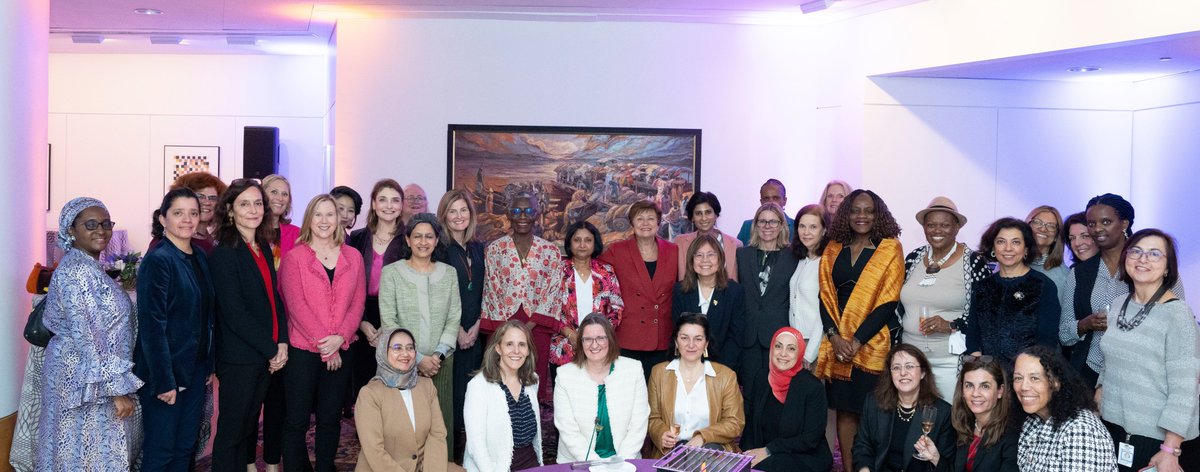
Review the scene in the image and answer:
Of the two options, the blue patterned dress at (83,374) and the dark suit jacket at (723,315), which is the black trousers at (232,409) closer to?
the blue patterned dress at (83,374)

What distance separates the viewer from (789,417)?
502 cm

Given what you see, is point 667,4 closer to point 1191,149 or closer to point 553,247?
point 553,247

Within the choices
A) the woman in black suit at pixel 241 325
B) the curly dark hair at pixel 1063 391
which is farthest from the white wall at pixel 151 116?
the curly dark hair at pixel 1063 391

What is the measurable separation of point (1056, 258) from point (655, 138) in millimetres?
4277

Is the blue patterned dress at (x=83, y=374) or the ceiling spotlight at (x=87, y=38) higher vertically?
the ceiling spotlight at (x=87, y=38)

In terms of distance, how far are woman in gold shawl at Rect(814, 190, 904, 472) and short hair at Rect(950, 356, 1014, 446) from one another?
2.59 ft

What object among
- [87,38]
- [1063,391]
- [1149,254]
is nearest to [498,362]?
[1063,391]

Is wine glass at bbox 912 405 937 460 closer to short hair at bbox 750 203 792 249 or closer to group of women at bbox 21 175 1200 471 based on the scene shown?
group of women at bbox 21 175 1200 471

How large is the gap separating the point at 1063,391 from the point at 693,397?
180 centimetres

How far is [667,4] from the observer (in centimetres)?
862

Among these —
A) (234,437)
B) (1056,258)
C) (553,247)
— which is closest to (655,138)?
(553,247)

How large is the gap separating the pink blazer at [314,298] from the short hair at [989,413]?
3144 mm

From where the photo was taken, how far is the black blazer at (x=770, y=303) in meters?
5.79

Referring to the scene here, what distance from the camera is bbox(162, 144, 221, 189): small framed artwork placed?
12289 mm
